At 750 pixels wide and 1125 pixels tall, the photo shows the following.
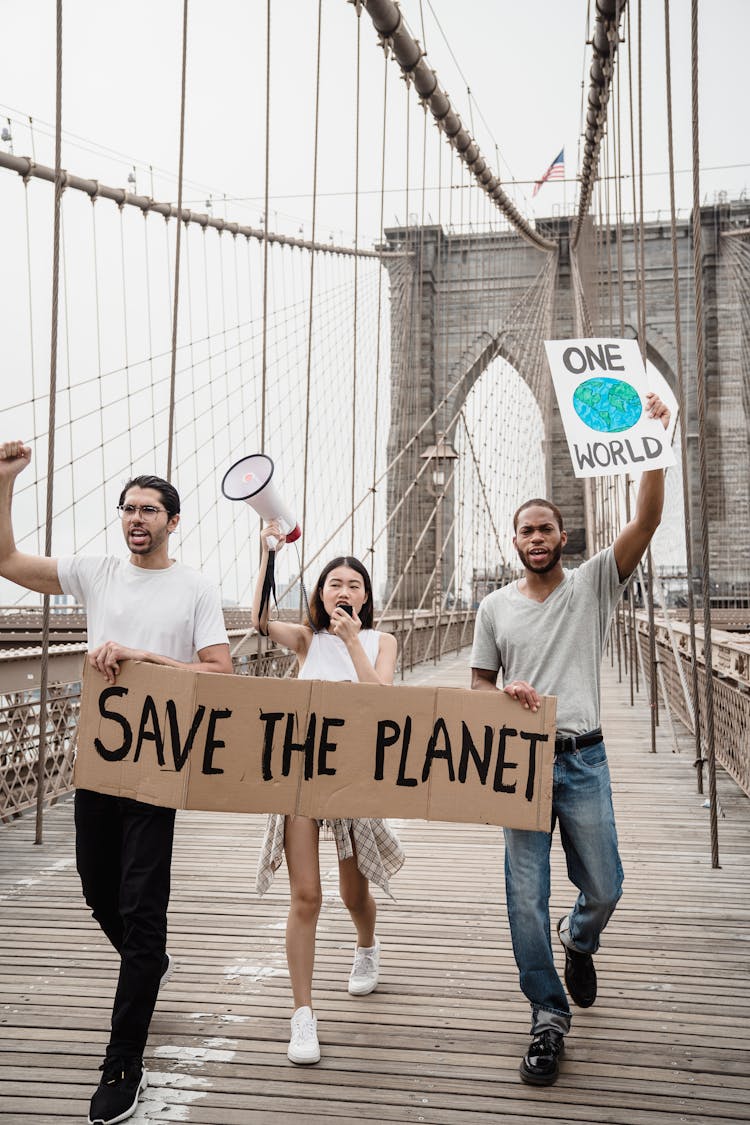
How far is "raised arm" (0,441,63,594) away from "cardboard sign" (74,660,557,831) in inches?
8.6

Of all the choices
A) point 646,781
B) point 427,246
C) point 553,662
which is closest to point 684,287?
point 427,246

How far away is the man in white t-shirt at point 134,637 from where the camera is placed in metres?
1.76

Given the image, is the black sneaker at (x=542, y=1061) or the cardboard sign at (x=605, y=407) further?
the cardboard sign at (x=605, y=407)

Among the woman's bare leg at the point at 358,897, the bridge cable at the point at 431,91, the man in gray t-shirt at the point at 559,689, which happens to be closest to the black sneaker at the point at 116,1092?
the woman's bare leg at the point at 358,897

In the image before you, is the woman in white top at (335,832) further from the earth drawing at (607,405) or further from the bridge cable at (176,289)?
the bridge cable at (176,289)

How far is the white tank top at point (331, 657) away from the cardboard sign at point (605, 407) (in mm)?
579

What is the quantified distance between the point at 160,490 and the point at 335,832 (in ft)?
2.60

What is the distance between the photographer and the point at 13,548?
192cm

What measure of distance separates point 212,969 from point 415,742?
0.90 metres

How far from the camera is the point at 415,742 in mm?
1903

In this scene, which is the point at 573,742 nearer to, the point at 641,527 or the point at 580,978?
the point at 641,527

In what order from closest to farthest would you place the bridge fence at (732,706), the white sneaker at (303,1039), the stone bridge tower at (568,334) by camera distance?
the white sneaker at (303,1039) < the bridge fence at (732,706) < the stone bridge tower at (568,334)

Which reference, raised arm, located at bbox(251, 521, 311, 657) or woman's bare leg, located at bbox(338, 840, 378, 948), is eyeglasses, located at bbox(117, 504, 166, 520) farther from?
woman's bare leg, located at bbox(338, 840, 378, 948)

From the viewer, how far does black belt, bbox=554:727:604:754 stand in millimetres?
1917
